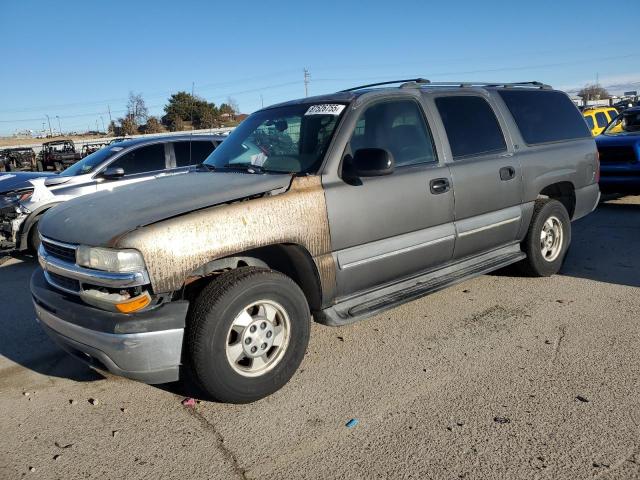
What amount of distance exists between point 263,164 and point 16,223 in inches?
196

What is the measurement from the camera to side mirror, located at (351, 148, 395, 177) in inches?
138

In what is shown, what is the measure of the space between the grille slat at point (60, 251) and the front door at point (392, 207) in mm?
1630

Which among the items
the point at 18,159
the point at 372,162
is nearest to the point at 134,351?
the point at 372,162

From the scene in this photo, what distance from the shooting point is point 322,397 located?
10.9 feet

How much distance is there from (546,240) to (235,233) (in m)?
3.63

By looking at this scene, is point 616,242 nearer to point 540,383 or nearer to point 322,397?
point 540,383

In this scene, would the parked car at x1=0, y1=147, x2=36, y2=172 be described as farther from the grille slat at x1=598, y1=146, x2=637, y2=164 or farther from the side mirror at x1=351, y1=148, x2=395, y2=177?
the side mirror at x1=351, y1=148, x2=395, y2=177

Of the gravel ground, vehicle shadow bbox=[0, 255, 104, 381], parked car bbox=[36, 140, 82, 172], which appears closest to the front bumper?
the gravel ground

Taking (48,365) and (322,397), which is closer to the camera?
(322,397)

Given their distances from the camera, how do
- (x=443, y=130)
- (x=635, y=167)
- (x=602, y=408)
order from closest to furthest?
(x=602, y=408) < (x=443, y=130) < (x=635, y=167)

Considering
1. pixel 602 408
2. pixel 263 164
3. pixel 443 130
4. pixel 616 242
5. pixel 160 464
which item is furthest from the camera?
pixel 616 242

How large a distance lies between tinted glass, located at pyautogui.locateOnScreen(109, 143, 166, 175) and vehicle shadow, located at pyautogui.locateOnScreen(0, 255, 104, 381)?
2.49 meters

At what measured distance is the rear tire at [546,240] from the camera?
17.0 feet

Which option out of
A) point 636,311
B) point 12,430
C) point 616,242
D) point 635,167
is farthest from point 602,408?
point 635,167
